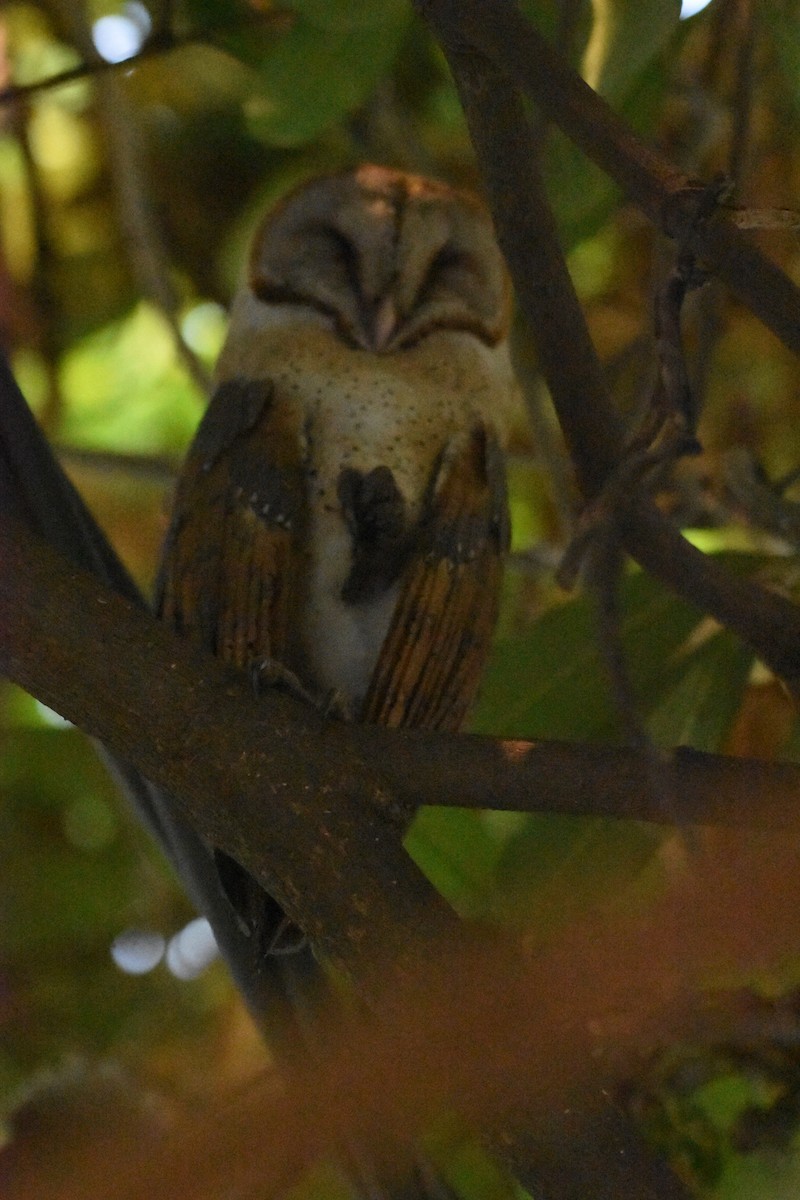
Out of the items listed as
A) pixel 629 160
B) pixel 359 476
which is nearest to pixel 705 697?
pixel 359 476

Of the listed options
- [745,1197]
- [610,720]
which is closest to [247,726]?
[610,720]

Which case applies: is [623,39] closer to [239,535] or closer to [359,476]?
[359,476]

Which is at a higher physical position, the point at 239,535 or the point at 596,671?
the point at 239,535

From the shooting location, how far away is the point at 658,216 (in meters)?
1.00

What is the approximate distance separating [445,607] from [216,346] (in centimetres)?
147

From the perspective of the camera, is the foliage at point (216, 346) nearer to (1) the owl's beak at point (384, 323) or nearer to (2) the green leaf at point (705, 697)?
(2) the green leaf at point (705, 697)

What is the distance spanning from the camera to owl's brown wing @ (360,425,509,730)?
1367mm

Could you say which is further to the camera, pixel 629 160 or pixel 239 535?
pixel 239 535

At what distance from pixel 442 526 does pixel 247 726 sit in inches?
15.7

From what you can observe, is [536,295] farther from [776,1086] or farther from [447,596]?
[776,1086]

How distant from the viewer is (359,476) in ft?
4.64

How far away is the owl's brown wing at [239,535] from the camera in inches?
53.6

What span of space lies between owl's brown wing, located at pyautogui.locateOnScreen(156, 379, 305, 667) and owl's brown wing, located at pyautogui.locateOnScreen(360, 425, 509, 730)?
0.11 meters

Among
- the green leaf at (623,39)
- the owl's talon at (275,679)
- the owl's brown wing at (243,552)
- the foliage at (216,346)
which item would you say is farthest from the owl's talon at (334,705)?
the green leaf at (623,39)
